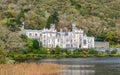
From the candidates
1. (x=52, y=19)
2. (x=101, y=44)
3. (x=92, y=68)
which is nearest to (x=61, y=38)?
(x=52, y=19)

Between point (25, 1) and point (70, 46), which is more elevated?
point (25, 1)

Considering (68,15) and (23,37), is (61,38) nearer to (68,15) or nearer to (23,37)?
(23,37)

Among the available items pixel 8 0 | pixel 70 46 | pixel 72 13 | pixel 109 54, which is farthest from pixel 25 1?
pixel 109 54

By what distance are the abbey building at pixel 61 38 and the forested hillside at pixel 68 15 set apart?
195 inches

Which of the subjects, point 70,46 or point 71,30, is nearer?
point 70,46

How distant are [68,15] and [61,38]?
90.8 feet

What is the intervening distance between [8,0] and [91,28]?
31995 mm

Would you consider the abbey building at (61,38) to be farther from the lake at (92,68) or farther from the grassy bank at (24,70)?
the grassy bank at (24,70)

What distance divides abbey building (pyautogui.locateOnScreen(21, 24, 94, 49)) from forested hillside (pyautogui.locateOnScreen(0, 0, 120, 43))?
4953 mm

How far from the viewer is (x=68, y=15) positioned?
161 metres

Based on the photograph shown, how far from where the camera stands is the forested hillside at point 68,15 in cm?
14225

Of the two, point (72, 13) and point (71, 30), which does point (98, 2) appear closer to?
point (72, 13)

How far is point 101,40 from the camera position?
14100 centimetres

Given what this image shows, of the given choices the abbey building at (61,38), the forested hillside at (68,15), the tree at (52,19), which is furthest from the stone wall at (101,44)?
the tree at (52,19)
